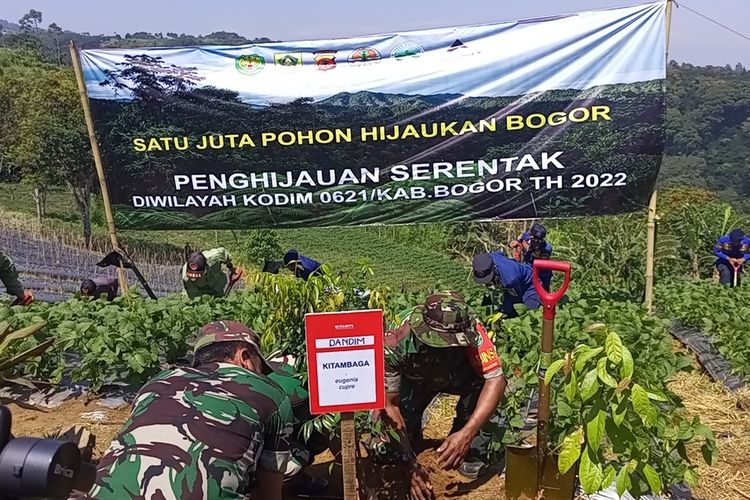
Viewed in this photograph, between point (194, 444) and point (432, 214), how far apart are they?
3770mm

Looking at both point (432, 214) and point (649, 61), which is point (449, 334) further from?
point (649, 61)

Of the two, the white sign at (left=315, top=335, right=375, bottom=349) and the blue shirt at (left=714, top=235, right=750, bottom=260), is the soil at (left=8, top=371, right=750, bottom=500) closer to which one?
the white sign at (left=315, top=335, right=375, bottom=349)

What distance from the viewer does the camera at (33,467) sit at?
941 millimetres

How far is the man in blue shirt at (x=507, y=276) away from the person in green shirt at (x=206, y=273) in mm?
2290

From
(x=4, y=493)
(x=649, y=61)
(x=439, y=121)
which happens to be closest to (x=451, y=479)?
(x=4, y=493)

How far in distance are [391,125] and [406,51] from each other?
573mm

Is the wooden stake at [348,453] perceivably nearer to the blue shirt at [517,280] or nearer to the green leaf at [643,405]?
the green leaf at [643,405]

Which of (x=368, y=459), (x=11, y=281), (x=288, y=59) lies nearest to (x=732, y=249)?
(x=288, y=59)

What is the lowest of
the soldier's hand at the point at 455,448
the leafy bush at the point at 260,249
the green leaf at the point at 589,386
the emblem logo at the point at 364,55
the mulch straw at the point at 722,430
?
the mulch straw at the point at 722,430

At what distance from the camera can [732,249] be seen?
837cm

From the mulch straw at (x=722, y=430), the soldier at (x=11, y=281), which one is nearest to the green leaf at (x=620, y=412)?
the mulch straw at (x=722, y=430)

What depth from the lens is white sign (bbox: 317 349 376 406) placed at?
2.33m

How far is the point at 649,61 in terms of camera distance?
498 cm

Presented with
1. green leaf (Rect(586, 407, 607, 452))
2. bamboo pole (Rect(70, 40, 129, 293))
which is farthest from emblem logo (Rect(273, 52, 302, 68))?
green leaf (Rect(586, 407, 607, 452))
